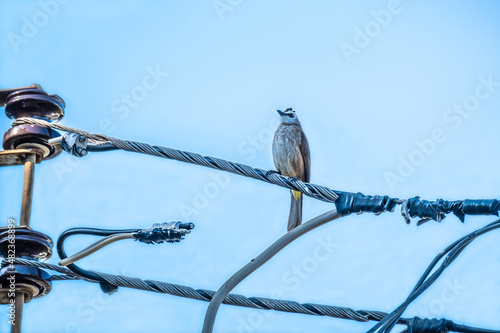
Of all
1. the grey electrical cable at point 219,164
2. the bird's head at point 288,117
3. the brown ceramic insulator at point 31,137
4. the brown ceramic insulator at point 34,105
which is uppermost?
the bird's head at point 288,117

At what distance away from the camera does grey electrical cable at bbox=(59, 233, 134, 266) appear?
5874 millimetres

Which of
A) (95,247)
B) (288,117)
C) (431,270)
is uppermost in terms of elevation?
(288,117)

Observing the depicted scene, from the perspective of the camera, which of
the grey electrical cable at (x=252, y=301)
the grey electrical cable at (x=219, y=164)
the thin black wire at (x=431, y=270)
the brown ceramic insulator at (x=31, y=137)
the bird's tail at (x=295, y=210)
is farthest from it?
the bird's tail at (x=295, y=210)

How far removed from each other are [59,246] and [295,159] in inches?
201

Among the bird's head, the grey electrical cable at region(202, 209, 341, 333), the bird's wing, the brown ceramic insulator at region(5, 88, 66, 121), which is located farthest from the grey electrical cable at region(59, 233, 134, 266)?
the bird's head

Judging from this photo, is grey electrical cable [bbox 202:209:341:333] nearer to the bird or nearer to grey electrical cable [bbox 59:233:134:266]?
grey electrical cable [bbox 59:233:134:266]

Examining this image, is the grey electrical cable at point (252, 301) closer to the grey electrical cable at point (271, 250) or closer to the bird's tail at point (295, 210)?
the grey electrical cable at point (271, 250)

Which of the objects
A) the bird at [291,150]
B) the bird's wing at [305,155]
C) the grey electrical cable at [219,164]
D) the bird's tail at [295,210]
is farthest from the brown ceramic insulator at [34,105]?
the bird's wing at [305,155]

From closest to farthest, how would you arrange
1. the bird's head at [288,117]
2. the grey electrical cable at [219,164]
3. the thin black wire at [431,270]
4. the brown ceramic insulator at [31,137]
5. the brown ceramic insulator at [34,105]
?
the thin black wire at [431,270], the grey electrical cable at [219,164], the brown ceramic insulator at [31,137], the brown ceramic insulator at [34,105], the bird's head at [288,117]

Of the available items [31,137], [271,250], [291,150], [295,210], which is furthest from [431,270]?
[291,150]

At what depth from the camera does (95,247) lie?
5949 millimetres

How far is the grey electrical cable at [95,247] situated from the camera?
587 centimetres

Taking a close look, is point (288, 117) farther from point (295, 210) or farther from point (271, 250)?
point (271, 250)

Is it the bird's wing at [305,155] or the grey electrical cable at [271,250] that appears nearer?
the grey electrical cable at [271,250]
